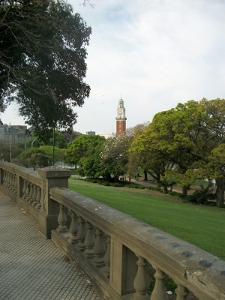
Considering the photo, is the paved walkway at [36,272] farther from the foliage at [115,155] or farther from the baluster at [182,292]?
the foliage at [115,155]

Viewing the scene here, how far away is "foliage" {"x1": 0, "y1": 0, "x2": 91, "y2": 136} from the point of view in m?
8.59

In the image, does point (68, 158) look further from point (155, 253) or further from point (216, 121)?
point (155, 253)

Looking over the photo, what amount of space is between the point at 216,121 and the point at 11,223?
22.7 meters

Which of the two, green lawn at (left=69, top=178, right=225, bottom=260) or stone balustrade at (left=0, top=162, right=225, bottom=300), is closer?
stone balustrade at (left=0, top=162, right=225, bottom=300)

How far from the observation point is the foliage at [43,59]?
8586 millimetres

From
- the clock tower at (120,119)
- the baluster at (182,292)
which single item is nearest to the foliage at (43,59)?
the baluster at (182,292)

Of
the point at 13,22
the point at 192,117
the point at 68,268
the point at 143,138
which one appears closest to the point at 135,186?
the point at 143,138

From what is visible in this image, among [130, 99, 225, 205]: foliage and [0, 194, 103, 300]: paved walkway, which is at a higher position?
[130, 99, 225, 205]: foliage

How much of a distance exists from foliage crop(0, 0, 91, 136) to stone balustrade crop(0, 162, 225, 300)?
4.84 metres

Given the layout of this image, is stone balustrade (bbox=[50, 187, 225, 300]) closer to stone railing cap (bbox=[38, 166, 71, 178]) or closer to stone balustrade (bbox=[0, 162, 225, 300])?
stone balustrade (bbox=[0, 162, 225, 300])

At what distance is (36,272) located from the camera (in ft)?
12.1

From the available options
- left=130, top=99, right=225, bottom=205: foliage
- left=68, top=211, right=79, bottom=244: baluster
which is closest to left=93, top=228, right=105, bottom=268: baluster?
left=68, top=211, right=79, bottom=244: baluster

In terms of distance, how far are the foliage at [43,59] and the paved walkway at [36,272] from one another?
507 cm

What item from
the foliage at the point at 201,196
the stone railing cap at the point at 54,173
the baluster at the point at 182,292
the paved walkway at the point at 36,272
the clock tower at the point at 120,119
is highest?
the clock tower at the point at 120,119
